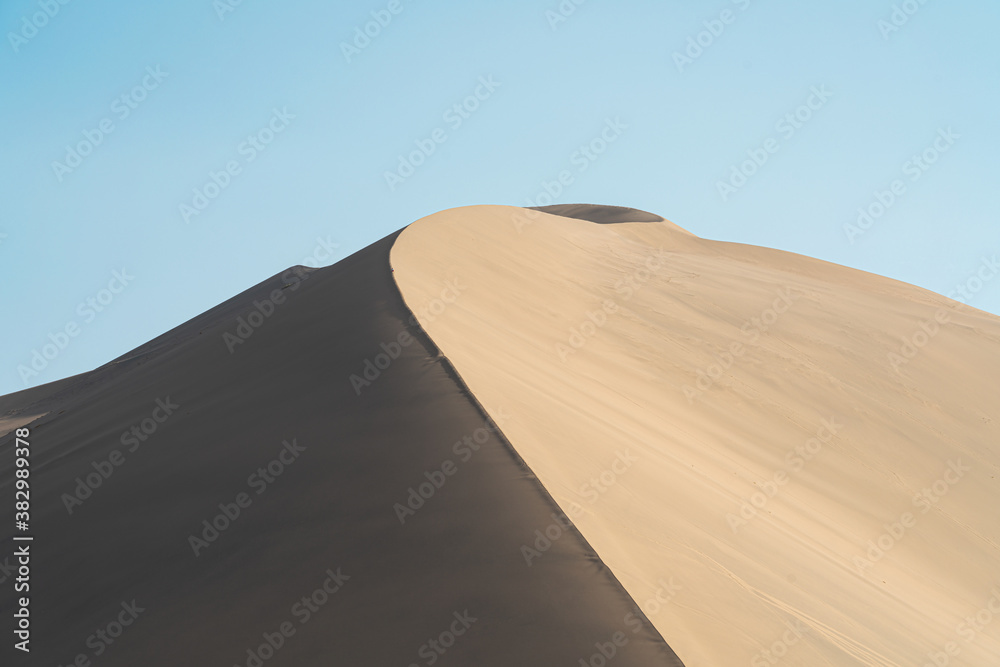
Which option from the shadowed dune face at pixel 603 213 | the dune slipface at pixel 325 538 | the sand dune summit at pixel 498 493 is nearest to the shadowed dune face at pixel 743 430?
the sand dune summit at pixel 498 493

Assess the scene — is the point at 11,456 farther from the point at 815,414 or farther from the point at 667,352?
the point at 815,414

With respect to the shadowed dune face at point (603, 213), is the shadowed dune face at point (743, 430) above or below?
below

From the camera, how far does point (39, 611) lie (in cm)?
414

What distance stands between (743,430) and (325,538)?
548 centimetres

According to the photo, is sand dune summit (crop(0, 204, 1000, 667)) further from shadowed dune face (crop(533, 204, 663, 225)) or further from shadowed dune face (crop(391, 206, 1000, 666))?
shadowed dune face (crop(533, 204, 663, 225))

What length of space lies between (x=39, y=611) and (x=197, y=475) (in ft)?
3.78

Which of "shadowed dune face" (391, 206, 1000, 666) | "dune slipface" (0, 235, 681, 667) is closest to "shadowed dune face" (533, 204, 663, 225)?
"shadowed dune face" (391, 206, 1000, 666)

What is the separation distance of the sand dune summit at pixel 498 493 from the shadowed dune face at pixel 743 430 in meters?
0.04

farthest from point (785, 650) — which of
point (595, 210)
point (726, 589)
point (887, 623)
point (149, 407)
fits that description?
point (595, 210)

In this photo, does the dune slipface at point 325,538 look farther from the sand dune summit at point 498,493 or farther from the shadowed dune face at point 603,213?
the shadowed dune face at point 603,213

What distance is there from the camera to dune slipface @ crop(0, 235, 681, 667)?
320 centimetres

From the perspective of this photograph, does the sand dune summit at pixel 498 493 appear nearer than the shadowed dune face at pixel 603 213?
Yes

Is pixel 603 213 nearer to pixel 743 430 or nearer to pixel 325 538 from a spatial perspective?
pixel 743 430

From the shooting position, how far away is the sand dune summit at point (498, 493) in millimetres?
3371
